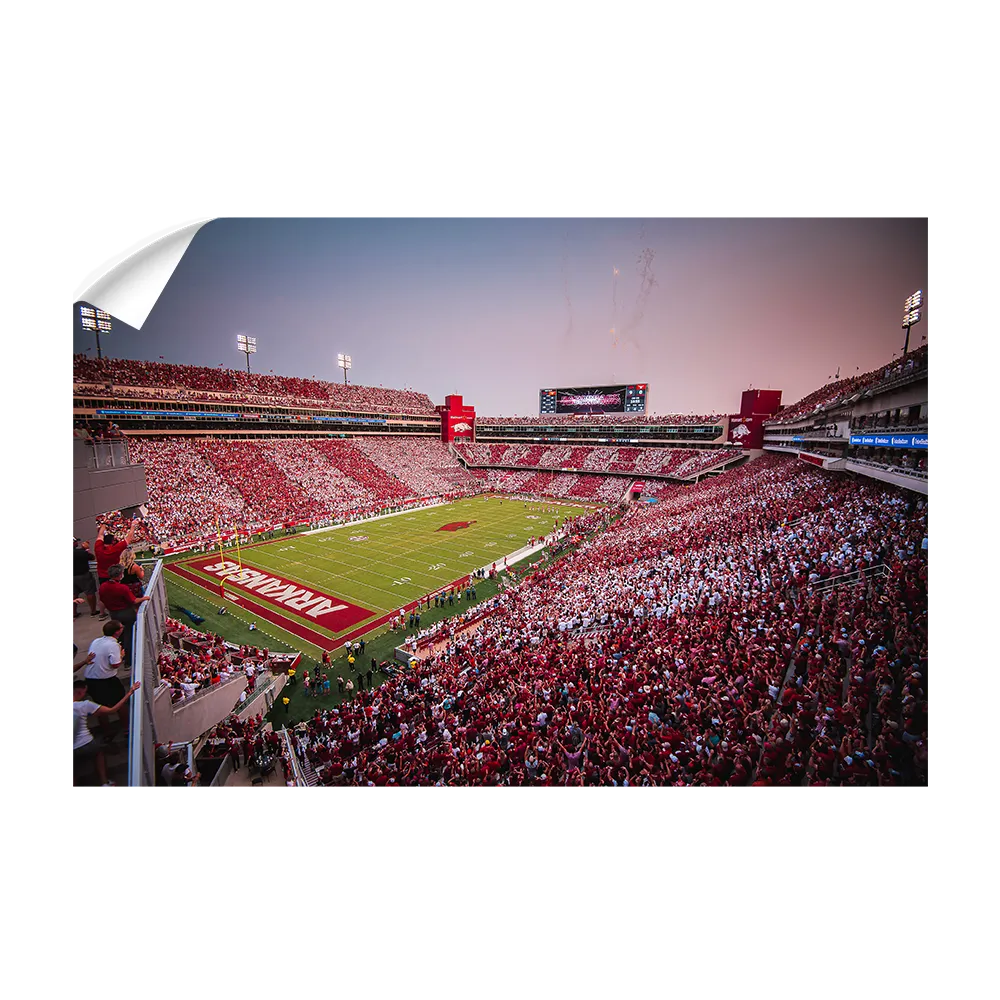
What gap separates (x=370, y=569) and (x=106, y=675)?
48.9 ft

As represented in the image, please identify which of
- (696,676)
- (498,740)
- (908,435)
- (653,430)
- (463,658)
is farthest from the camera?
(653,430)

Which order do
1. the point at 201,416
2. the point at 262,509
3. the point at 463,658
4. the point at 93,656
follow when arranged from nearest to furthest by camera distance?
the point at 93,656 → the point at 463,658 → the point at 262,509 → the point at 201,416

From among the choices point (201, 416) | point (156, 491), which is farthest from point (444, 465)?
point (156, 491)

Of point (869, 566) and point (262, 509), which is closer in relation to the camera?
point (869, 566)

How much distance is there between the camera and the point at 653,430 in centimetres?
4597

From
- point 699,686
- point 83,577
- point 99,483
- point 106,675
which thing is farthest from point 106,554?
point 699,686

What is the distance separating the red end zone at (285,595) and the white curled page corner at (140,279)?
33.2ft

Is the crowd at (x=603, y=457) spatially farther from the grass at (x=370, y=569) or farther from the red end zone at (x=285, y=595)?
the red end zone at (x=285, y=595)

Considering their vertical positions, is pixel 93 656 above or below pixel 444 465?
below

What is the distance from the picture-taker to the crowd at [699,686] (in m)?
4.82

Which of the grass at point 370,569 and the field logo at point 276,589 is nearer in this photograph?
the grass at point 370,569

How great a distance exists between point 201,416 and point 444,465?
22993mm

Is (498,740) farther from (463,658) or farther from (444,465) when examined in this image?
(444,465)

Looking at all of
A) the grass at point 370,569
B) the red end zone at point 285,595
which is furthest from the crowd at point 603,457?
the red end zone at point 285,595
